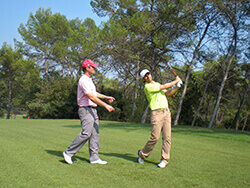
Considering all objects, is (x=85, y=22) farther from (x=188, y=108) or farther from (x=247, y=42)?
(x=247, y=42)

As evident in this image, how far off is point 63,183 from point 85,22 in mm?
43856

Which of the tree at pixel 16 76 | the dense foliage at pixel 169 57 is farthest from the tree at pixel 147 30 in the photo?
the tree at pixel 16 76

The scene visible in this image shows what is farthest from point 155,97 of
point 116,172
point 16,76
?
point 16,76

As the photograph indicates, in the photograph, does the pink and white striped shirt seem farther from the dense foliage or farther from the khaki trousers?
the dense foliage

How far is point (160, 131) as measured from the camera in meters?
5.15

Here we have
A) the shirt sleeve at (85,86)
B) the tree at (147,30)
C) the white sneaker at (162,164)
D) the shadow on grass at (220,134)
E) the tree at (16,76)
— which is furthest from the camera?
the tree at (16,76)

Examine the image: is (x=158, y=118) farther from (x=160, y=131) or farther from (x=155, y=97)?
(x=155, y=97)

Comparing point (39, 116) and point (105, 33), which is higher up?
point (105, 33)

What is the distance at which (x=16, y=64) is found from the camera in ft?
143

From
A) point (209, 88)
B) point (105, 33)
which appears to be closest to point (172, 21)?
point (105, 33)

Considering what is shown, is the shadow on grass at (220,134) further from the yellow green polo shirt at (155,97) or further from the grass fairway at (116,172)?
the yellow green polo shirt at (155,97)

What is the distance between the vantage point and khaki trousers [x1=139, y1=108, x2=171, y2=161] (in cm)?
511

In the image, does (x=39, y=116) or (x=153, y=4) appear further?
(x=39, y=116)

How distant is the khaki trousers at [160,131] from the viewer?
5.11m
